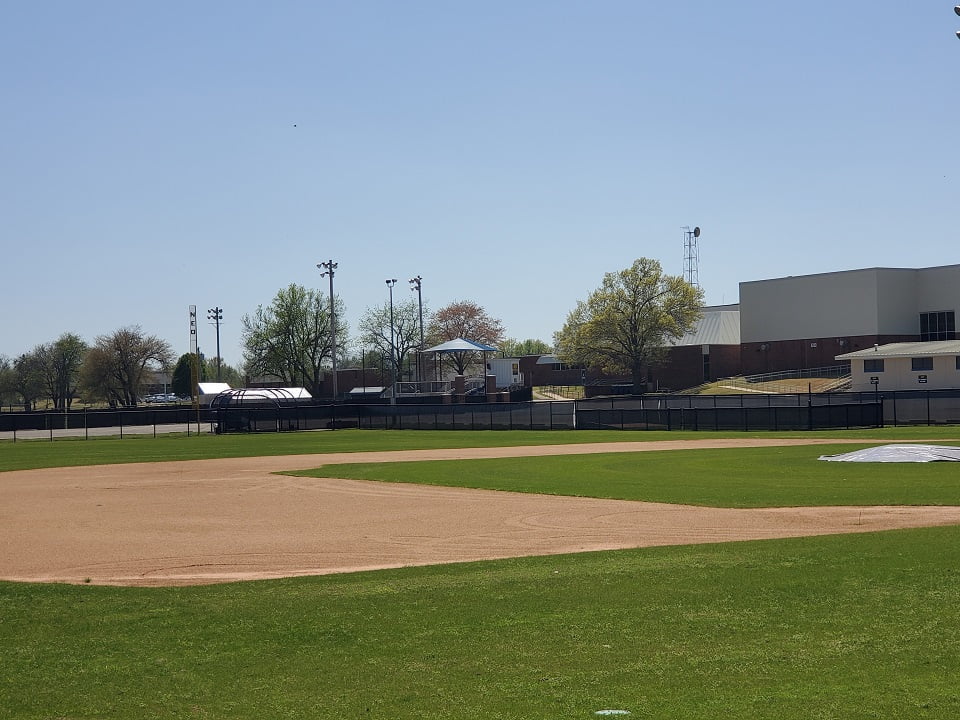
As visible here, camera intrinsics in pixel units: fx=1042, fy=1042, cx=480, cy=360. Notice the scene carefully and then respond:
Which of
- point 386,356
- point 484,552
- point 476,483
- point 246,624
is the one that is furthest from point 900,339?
point 246,624

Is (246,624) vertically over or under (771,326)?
under

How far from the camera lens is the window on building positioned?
94750mm

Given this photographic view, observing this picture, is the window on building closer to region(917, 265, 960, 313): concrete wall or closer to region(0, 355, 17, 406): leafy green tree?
region(917, 265, 960, 313): concrete wall

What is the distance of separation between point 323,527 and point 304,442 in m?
33.7

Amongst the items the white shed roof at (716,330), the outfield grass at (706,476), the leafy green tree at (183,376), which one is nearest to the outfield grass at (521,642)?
the outfield grass at (706,476)

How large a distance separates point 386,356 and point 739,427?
279ft

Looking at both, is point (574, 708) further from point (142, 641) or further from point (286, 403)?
point (286, 403)

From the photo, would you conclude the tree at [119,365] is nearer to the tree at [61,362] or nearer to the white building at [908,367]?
the tree at [61,362]

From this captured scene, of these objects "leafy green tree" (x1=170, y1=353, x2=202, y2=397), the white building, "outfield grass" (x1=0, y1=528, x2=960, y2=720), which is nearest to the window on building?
the white building

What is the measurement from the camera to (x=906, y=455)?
29.0 meters

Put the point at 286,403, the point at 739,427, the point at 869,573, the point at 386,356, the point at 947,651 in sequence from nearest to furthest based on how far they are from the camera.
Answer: the point at 947,651
the point at 869,573
the point at 739,427
the point at 286,403
the point at 386,356

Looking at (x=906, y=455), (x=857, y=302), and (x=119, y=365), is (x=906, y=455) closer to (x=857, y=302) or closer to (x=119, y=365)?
(x=857, y=302)

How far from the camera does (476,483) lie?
1089 inches

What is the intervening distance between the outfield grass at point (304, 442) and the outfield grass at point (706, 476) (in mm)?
10335
